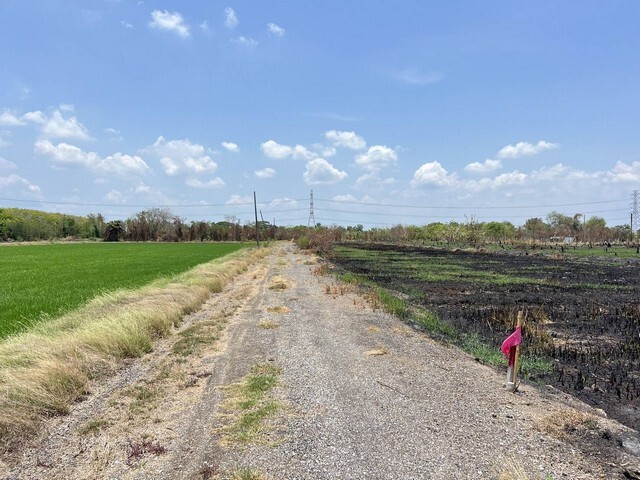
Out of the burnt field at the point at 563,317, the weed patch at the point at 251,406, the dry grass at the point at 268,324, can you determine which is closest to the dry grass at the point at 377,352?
the weed patch at the point at 251,406

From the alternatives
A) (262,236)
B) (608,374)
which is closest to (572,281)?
(608,374)

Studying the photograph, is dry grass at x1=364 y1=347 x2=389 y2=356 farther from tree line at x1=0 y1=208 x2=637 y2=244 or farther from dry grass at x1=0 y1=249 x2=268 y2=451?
tree line at x1=0 y1=208 x2=637 y2=244

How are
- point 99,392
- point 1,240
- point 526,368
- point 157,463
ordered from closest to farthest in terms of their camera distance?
point 157,463 → point 99,392 → point 526,368 → point 1,240

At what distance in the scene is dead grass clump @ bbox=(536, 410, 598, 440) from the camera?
474 centimetres

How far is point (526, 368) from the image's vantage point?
7.64m

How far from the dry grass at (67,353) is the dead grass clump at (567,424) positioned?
5871 mm

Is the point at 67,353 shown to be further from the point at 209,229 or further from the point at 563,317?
the point at 209,229

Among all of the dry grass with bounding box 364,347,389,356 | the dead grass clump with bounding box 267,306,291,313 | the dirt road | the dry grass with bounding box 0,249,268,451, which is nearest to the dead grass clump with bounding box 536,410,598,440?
the dirt road

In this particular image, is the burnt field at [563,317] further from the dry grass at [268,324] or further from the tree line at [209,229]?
the tree line at [209,229]

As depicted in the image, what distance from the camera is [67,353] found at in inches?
262

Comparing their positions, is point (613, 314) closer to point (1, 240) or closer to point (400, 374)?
point (400, 374)

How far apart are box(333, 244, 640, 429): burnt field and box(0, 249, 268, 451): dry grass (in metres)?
7.22

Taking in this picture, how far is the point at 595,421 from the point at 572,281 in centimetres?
1858

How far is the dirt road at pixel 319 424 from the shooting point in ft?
13.2
